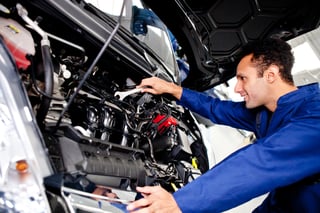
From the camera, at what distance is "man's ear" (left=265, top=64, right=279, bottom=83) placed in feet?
5.17

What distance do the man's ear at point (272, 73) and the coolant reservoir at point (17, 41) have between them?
112 centimetres

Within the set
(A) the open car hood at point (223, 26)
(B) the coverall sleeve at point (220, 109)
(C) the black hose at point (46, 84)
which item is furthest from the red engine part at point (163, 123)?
(C) the black hose at point (46, 84)

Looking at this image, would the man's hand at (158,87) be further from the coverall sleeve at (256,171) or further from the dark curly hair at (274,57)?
the coverall sleeve at (256,171)

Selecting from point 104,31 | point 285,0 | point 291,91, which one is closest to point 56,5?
point 104,31

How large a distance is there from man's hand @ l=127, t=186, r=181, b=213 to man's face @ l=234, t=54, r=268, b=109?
80 centimetres

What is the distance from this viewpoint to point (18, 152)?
33.2 inches

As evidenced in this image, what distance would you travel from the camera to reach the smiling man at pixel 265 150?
3.62 ft

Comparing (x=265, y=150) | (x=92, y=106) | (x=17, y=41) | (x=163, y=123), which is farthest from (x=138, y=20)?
(x=265, y=150)

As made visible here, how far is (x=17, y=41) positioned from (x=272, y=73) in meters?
1.19

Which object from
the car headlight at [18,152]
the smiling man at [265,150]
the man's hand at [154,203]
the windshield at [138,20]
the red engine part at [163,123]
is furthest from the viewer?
the windshield at [138,20]

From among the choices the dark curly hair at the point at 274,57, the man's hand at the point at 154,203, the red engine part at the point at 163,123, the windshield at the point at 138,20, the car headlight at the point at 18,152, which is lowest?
the man's hand at the point at 154,203

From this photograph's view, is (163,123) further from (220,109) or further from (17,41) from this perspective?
(17,41)

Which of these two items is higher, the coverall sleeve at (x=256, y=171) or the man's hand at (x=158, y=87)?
the man's hand at (x=158, y=87)

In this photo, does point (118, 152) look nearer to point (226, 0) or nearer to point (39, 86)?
point (39, 86)
